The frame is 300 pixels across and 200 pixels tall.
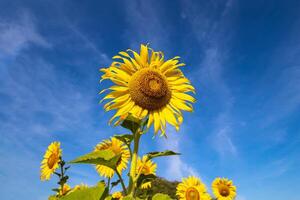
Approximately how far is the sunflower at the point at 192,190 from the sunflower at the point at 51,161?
20.5ft

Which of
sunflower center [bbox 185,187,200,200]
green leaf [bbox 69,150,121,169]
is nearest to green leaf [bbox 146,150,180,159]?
green leaf [bbox 69,150,121,169]

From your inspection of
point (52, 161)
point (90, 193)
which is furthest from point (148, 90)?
point (52, 161)

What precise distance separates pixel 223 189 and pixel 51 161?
9.84 metres

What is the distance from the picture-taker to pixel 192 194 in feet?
45.4

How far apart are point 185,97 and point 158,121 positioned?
0.84m

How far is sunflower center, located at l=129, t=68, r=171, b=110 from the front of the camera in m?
5.84

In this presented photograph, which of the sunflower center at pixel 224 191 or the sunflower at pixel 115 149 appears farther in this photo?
the sunflower center at pixel 224 191

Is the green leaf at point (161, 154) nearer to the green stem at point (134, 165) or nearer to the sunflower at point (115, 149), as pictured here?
the green stem at point (134, 165)

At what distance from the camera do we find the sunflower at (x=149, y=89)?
566 centimetres

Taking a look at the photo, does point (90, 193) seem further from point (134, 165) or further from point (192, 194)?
point (192, 194)

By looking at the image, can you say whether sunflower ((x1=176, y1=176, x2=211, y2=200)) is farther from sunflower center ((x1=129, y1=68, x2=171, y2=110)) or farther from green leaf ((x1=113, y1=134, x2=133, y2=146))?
green leaf ((x1=113, y1=134, x2=133, y2=146))

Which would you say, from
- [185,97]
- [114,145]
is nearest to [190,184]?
[114,145]

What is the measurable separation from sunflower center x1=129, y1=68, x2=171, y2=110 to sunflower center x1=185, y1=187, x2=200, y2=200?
8.67 m

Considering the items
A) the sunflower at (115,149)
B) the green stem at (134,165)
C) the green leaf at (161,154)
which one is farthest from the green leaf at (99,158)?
the sunflower at (115,149)
